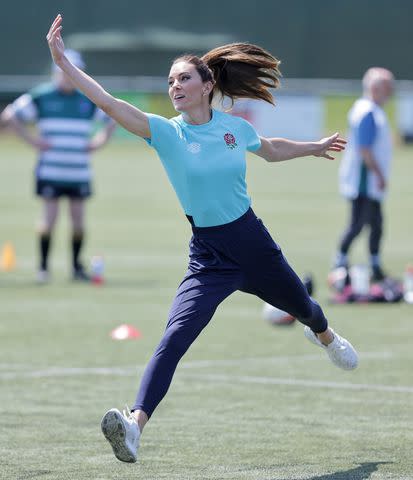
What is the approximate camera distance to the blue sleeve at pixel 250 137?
7.22 metres

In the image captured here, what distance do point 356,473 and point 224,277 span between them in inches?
49.1

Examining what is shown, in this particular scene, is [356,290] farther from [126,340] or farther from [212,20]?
[212,20]

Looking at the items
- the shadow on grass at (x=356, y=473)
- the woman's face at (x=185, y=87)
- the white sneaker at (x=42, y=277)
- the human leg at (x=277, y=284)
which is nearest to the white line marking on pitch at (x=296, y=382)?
the human leg at (x=277, y=284)

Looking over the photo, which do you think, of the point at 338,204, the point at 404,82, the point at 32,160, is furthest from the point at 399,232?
the point at 404,82

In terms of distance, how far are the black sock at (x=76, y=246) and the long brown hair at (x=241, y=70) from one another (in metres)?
8.23

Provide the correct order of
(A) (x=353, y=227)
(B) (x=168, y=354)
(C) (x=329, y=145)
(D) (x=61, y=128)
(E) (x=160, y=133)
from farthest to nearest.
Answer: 1. (D) (x=61, y=128)
2. (A) (x=353, y=227)
3. (C) (x=329, y=145)
4. (E) (x=160, y=133)
5. (B) (x=168, y=354)

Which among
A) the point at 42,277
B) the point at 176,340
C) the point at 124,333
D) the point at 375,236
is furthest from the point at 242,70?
the point at 42,277

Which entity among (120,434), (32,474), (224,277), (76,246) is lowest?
(76,246)

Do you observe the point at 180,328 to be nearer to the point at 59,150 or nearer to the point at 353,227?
the point at 353,227

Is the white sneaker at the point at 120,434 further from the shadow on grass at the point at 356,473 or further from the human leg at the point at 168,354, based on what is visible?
the shadow on grass at the point at 356,473

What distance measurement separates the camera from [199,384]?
925 cm

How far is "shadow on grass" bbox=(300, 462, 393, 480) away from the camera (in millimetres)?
6395

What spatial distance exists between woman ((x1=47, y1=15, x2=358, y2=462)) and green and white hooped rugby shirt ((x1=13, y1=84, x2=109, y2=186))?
8630mm

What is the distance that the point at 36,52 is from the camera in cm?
5362
